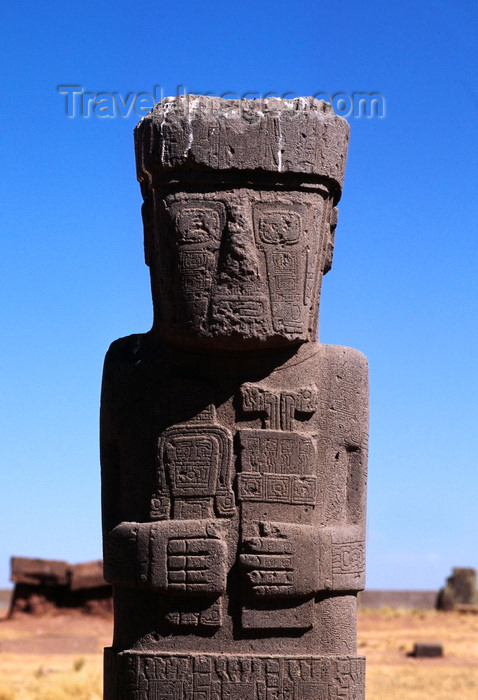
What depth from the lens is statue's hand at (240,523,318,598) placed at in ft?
18.0

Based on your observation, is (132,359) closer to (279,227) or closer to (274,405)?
(274,405)

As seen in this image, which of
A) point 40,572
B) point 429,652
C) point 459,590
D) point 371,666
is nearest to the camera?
point 371,666

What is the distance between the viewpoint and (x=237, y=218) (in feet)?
18.3

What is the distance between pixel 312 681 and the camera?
548 cm

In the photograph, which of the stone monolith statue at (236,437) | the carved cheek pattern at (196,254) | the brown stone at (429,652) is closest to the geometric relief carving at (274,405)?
the stone monolith statue at (236,437)

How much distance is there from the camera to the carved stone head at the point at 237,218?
557cm

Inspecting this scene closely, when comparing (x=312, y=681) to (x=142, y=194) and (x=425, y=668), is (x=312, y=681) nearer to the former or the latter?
(x=142, y=194)

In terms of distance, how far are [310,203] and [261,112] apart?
589 mm

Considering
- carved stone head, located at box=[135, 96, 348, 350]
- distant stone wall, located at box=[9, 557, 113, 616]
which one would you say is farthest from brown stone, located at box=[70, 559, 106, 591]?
carved stone head, located at box=[135, 96, 348, 350]

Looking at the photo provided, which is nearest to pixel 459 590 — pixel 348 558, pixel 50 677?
pixel 50 677

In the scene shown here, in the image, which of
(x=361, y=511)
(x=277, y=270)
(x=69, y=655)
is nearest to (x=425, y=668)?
(x=69, y=655)

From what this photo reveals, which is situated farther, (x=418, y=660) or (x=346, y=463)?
(x=418, y=660)

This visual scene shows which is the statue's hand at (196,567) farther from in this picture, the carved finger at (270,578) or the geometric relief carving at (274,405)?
the geometric relief carving at (274,405)

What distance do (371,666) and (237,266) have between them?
39.5ft
